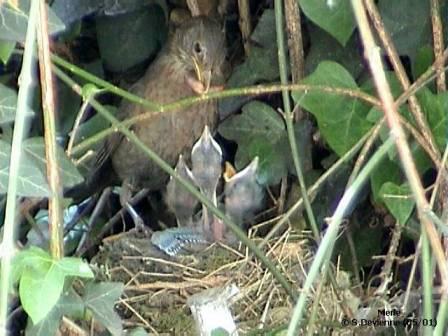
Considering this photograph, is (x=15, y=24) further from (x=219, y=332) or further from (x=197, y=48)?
(x=197, y=48)

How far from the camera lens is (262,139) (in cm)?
246

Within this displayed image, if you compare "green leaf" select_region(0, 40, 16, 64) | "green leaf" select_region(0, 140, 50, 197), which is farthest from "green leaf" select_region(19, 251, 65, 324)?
"green leaf" select_region(0, 40, 16, 64)

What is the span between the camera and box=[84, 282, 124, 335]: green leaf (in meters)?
1.79

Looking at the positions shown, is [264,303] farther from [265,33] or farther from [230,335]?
[265,33]

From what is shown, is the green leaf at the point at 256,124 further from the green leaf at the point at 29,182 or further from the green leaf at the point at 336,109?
the green leaf at the point at 29,182

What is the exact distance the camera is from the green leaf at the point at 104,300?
1.79 meters

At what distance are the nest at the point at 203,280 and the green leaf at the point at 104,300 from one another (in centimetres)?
46

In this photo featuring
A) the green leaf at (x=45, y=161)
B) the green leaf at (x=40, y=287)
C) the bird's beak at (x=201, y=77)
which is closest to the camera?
the green leaf at (x=40, y=287)

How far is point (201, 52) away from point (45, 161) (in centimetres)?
109

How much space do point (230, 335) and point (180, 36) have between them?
3.51 ft

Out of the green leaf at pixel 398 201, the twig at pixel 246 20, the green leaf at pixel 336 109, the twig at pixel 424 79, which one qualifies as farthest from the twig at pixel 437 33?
→ the twig at pixel 246 20

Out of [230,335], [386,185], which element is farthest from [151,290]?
[386,185]

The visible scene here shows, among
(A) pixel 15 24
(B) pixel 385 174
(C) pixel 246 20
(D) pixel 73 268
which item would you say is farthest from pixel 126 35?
(D) pixel 73 268

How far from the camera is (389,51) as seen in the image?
2.12 metres
